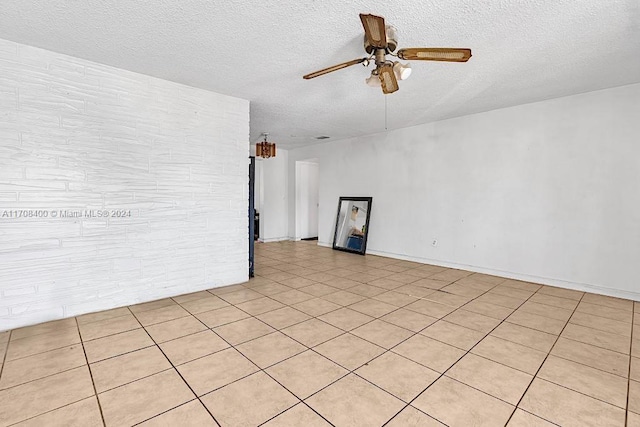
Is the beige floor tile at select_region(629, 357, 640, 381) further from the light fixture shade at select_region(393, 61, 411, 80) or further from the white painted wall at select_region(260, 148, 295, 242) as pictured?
the white painted wall at select_region(260, 148, 295, 242)

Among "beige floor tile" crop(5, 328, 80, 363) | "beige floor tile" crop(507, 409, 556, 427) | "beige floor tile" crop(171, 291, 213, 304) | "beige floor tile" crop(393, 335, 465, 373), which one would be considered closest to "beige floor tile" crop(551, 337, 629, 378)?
"beige floor tile" crop(393, 335, 465, 373)

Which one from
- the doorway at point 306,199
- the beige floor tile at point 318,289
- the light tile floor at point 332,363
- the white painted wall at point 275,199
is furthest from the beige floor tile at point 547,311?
the white painted wall at point 275,199

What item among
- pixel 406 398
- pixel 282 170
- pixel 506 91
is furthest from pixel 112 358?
pixel 282 170

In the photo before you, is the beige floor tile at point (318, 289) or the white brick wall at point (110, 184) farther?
the beige floor tile at point (318, 289)

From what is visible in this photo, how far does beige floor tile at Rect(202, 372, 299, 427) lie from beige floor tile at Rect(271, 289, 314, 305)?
150cm

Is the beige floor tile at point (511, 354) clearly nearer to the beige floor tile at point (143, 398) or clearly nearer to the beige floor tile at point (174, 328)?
the beige floor tile at point (143, 398)

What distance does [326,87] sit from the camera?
3676 mm

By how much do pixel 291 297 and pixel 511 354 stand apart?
2.29m

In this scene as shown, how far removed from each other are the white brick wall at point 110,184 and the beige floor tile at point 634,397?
390cm

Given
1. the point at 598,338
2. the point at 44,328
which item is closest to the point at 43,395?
Answer: the point at 44,328

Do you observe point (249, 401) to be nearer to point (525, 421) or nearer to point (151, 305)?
point (525, 421)

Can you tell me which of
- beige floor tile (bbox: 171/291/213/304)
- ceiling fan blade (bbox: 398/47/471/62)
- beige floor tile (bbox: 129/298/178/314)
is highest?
ceiling fan blade (bbox: 398/47/471/62)

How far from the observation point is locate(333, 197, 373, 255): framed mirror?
6504 millimetres

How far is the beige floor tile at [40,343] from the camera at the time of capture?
2.33 meters
